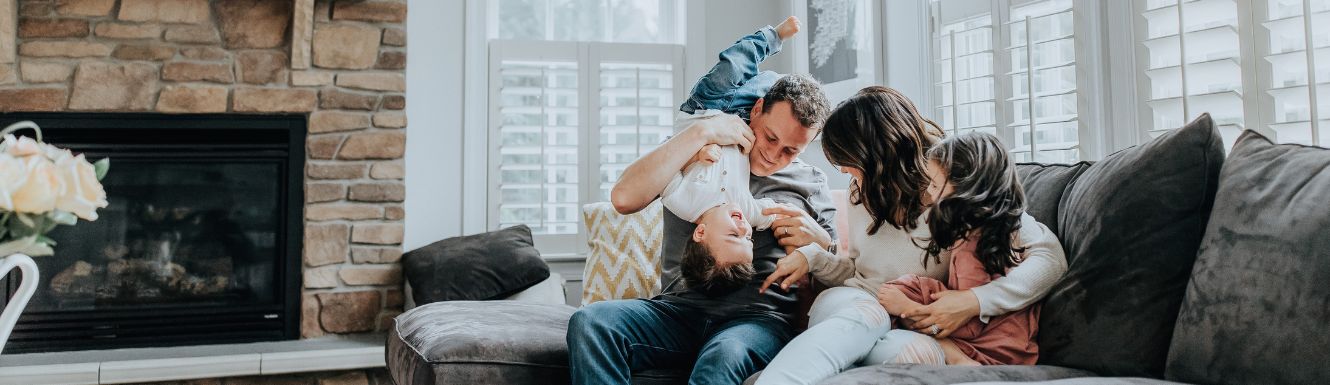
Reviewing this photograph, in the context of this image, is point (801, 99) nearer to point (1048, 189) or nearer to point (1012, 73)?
point (1048, 189)

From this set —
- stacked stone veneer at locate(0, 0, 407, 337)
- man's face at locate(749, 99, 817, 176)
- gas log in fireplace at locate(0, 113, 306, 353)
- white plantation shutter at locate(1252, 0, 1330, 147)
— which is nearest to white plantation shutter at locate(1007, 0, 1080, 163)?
white plantation shutter at locate(1252, 0, 1330, 147)

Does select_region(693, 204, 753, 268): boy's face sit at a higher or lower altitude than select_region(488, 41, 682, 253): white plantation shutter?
lower

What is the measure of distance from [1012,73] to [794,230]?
0.99 meters

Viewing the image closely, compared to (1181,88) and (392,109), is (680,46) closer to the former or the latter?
(392,109)

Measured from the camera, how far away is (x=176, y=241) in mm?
3062

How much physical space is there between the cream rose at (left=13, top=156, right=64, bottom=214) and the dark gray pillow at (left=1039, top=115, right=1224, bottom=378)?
1382 mm

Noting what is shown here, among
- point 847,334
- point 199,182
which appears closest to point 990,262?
point 847,334

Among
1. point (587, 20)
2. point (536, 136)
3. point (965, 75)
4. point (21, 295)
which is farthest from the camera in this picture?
point (587, 20)

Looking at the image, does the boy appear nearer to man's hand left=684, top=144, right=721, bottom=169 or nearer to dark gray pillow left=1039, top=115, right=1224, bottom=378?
man's hand left=684, top=144, right=721, bottom=169

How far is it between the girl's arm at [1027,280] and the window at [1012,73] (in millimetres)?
867

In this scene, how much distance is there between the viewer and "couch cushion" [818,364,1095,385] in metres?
1.21

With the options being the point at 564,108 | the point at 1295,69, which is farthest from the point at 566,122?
the point at 1295,69

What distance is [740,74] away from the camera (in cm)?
170

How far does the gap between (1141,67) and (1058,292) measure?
0.88 metres
